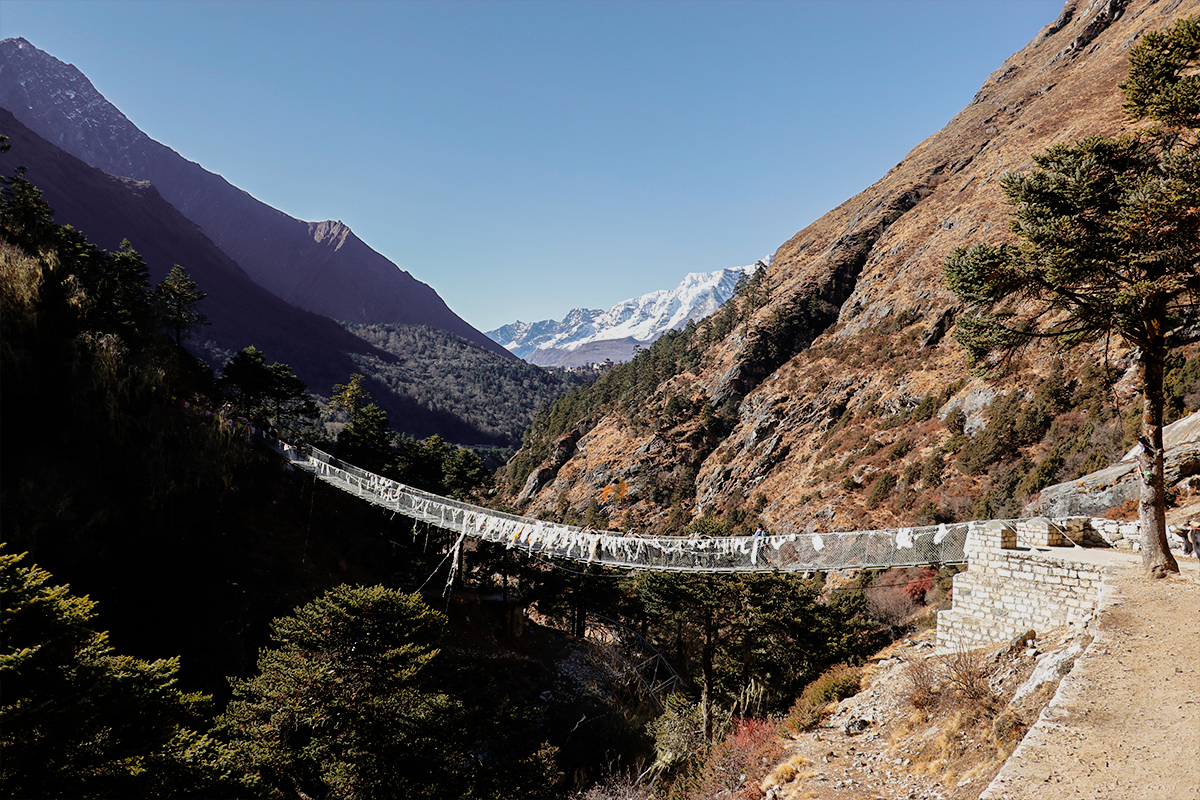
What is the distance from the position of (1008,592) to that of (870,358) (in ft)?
129

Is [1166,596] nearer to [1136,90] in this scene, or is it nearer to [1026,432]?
[1136,90]

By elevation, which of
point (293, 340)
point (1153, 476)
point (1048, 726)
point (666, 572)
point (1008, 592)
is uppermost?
point (293, 340)

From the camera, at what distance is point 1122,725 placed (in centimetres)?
434

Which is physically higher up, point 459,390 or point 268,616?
point 459,390

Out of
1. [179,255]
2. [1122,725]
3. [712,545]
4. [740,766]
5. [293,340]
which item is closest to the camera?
[1122,725]

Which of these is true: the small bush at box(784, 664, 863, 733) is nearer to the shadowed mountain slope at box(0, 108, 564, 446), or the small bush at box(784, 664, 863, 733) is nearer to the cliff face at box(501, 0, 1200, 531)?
the cliff face at box(501, 0, 1200, 531)

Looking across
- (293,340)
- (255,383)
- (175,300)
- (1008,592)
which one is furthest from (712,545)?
(293,340)

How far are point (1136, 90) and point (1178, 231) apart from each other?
7.58 ft

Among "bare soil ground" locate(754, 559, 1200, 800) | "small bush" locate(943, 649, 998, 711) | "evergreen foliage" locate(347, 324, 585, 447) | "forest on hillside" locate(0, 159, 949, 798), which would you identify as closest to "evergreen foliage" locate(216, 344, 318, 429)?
"forest on hillside" locate(0, 159, 949, 798)

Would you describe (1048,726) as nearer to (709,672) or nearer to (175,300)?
(709,672)

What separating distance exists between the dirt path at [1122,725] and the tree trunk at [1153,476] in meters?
1.95

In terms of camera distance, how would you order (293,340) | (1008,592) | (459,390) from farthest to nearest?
(293,340) < (459,390) < (1008,592)

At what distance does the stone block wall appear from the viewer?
25.4ft

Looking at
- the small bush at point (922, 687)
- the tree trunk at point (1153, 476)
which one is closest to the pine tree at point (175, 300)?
the small bush at point (922, 687)
